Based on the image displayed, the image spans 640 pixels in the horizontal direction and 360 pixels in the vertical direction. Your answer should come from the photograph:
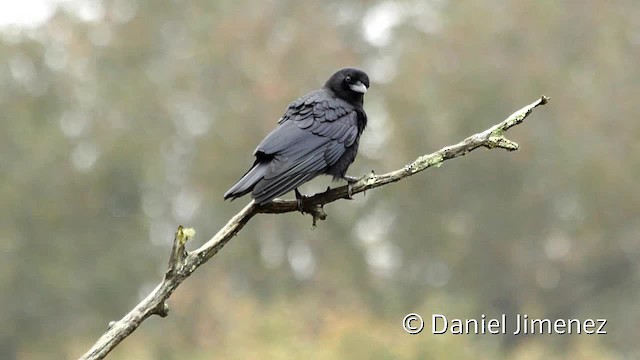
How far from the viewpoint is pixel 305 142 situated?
7.45 metres

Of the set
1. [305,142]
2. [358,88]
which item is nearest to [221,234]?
[305,142]

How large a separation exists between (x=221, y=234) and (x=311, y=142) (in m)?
1.80

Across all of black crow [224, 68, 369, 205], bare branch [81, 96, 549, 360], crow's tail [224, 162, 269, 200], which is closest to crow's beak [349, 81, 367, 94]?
black crow [224, 68, 369, 205]

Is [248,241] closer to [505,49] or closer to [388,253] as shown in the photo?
[388,253]

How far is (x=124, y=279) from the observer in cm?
2880

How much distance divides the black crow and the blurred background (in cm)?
1744

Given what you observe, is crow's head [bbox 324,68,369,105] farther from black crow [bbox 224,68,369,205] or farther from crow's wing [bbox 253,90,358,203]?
crow's wing [bbox 253,90,358,203]

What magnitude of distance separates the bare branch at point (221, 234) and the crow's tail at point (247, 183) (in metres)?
0.16

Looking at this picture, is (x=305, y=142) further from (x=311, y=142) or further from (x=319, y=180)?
(x=319, y=180)

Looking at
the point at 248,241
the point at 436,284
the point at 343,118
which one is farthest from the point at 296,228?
the point at 343,118

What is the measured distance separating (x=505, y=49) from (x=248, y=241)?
898 cm

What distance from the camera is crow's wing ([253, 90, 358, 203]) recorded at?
22.0ft

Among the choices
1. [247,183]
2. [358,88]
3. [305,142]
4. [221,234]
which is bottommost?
[221,234]

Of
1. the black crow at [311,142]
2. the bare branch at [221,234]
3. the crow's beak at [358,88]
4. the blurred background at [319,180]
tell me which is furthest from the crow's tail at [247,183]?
the blurred background at [319,180]
